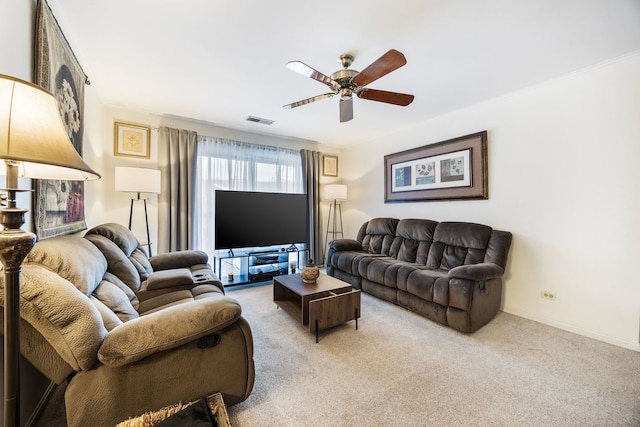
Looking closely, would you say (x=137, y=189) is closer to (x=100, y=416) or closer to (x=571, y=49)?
(x=100, y=416)

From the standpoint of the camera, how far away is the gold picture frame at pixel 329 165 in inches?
205

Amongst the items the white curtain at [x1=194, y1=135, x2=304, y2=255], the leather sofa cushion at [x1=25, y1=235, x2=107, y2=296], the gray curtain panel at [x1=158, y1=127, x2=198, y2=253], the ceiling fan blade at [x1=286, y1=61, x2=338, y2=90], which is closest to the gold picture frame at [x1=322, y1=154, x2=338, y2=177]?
the white curtain at [x1=194, y1=135, x2=304, y2=255]

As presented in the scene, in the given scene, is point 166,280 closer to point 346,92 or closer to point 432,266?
point 346,92

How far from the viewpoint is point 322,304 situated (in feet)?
7.43

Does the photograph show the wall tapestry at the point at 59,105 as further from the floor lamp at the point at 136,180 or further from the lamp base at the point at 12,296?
the lamp base at the point at 12,296

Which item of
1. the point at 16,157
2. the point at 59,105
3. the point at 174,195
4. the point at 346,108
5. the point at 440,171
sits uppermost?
the point at 346,108

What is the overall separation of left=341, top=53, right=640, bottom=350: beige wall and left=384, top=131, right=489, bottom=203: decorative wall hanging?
4.8 inches

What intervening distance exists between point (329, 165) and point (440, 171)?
231cm

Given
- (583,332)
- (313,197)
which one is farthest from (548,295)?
(313,197)

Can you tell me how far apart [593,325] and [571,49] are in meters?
2.45

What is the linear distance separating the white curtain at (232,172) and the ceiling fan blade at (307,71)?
247 cm

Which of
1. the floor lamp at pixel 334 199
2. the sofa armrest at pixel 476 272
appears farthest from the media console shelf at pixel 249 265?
Result: the sofa armrest at pixel 476 272

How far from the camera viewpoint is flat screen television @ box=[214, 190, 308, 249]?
12.4 ft

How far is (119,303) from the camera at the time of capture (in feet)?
5.05
